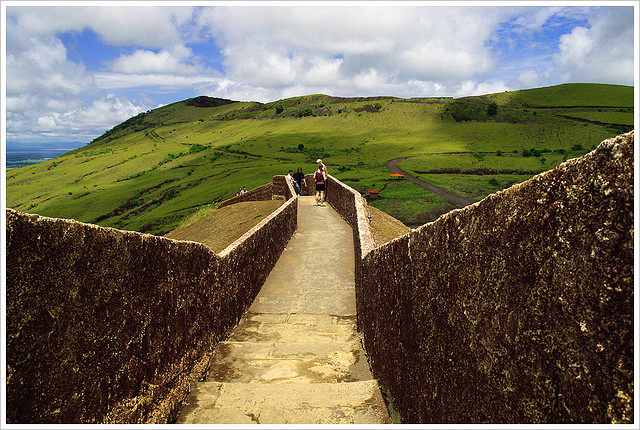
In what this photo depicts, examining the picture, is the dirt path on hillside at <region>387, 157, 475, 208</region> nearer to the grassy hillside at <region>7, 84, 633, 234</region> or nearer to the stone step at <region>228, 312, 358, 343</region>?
the grassy hillside at <region>7, 84, 633, 234</region>

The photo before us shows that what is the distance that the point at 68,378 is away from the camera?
8.21 ft

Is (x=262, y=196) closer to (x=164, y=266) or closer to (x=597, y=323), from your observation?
(x=164, y=266)

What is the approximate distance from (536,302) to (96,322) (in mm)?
2652

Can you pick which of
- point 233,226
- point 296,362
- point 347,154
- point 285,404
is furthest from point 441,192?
point 285,404

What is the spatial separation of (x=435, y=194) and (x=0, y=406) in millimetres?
40914

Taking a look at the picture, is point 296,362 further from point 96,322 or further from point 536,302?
point 536,302

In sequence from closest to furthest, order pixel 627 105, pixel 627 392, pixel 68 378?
pixel 627 392
pixel 68 378
pixel 627 105

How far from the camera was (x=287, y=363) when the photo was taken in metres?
5.28

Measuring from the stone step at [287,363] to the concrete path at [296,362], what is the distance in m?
0.01

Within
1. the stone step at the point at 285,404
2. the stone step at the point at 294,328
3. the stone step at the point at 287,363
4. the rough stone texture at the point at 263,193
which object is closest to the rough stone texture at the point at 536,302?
the stone step at the point at 285,404

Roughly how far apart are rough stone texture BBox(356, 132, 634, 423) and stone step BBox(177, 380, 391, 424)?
2.52 feet

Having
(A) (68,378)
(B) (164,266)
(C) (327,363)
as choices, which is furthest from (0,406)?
(C) (327,363)

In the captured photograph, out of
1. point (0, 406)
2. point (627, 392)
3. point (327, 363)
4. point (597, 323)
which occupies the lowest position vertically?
point (327, 363)

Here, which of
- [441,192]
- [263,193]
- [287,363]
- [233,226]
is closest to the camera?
[287,363]
